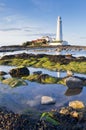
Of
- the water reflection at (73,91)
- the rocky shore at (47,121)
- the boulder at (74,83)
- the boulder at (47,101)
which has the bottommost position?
the water reflection at (73,91)

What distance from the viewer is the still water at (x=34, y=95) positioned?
69.3ft

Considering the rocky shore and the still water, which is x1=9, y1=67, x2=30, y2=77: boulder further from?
the rocky shore

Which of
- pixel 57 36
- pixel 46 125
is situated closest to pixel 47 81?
pixel 46 125

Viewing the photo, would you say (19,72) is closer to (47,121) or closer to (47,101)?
(47,101)

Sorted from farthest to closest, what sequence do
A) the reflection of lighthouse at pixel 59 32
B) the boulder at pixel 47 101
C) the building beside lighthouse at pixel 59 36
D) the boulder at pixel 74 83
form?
the reflection of lighthouse at pixel 59 32 < the building beside lighthouse at pixel 59 36 < the boulder at pixel 74 83 < the boulder at pixel 47 101

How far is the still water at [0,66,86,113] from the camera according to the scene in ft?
69.3

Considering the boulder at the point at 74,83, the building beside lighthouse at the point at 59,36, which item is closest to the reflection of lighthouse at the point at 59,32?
the building beside lighthouse at the point at 59,36

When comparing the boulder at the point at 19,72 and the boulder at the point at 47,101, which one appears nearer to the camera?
the boulder at the point at 47,101

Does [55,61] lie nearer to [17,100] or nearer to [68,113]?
[17,100]

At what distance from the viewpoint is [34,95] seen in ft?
81.2

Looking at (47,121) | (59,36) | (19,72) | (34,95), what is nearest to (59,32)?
(59,36)

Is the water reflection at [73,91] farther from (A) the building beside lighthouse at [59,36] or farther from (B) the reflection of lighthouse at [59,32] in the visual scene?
(B) the reflection of lighthouse at [59,32]

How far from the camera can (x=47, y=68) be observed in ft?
148

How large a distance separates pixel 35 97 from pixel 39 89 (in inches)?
132
